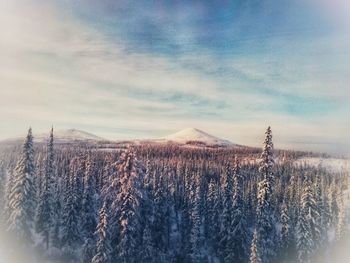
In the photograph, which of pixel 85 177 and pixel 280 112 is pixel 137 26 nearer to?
pixel 280 112

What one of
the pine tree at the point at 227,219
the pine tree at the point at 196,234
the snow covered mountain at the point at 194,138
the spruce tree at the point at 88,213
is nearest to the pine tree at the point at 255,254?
the pine tree at the point at 227,219

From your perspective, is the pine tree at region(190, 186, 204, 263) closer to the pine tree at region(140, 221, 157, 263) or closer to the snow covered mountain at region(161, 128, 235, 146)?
the pine tree at region(140, 221, 157, 263)

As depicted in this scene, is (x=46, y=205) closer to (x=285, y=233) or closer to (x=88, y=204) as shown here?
(x=88, y=204)

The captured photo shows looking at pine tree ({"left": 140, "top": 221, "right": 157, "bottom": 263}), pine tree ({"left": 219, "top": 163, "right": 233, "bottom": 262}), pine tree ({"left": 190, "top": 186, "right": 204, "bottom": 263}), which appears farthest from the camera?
pine tree ({"left": 190, "top": 186, "right": 204, "bottom": 263})

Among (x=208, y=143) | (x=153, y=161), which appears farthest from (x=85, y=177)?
(x=208, y=143)

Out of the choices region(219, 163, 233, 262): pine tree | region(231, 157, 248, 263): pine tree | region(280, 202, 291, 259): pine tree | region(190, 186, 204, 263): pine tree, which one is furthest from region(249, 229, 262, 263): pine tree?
region(190, 186, 204, 263): pine tree
